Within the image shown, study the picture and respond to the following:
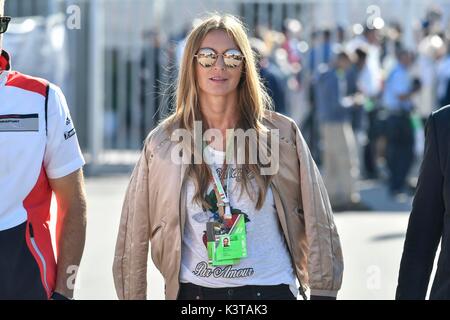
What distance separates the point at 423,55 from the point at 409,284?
1116cm

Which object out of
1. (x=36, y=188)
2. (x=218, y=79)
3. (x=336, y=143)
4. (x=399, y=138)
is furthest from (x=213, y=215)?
(x=399, y=138)

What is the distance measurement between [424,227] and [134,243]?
1109mm

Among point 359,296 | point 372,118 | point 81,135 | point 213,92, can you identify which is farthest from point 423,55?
point 213,92

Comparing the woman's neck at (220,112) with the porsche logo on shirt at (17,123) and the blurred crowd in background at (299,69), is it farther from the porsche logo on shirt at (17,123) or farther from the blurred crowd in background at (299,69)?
the blurred crowd in background at (299,69)

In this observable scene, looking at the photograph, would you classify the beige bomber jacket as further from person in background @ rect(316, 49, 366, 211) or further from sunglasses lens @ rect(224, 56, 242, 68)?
person in background @ rect(316, 49, 366, 211)

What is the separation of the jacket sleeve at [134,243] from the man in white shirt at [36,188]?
0.27m

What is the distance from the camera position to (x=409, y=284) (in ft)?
12.4

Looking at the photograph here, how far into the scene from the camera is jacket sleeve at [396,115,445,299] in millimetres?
3719

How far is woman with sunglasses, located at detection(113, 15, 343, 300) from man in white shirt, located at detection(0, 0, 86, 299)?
0.32m

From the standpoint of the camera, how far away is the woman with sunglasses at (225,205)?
13.5 feet

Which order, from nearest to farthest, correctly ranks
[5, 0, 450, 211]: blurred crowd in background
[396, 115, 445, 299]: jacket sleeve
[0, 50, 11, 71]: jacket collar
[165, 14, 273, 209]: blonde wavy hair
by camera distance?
[396, 115, 445, 299]: jacket sleeve < [0, 50, 11, 71]: jacket collar < [165, 14, 273, 209]: blonde wavy hair < [5, 0, 450, 211]: blurred crowd in background

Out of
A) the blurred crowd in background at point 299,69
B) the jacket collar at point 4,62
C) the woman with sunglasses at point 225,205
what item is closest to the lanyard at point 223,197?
the woman with sunglasses at point 225,205

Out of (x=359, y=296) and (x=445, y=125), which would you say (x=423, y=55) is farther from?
(x=445, y=125)

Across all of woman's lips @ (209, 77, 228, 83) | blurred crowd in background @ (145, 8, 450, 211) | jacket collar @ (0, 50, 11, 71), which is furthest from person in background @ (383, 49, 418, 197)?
jacket collar @ (0, 50, 11, 71)
